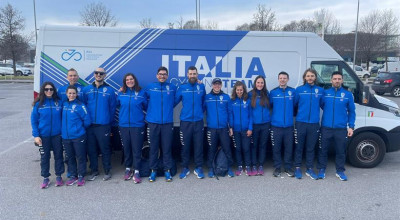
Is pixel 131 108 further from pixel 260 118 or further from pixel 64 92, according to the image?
pixel 260 118

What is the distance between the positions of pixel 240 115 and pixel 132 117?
69.3 inches

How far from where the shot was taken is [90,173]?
5.16m

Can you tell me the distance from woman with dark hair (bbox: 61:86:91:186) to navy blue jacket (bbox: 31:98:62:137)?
100 millimetres

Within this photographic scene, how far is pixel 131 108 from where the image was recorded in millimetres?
4688

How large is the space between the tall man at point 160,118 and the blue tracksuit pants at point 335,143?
2.54 metres

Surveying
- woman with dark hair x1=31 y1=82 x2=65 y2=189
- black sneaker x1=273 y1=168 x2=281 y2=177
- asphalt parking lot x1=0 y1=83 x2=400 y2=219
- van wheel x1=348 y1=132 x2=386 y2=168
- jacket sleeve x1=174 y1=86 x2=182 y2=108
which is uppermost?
jacket sleeve x1=174 y1=86 x2=182 y2=108

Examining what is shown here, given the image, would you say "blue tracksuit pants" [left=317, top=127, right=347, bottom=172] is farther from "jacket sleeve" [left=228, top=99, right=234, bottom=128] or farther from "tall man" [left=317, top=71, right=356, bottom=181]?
"jacket sleeve" [left=228, top=99, right=234, bottom=128]

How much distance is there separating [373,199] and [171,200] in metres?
2.83

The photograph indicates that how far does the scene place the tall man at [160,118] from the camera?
474 cm

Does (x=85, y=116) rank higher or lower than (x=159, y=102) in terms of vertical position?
lower

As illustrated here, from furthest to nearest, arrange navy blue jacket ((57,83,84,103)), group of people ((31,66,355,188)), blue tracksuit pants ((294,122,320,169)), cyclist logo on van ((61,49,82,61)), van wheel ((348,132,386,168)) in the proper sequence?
van wheel ((348,132,386,168)), cyclist logo on van ((61,49,82,61)), blue tracksuit pants ((294,122,320,169)), navy blue jacket ((57,83,84,103)), group of people ((31,66,355,188))

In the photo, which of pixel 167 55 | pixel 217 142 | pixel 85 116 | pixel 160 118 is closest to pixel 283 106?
pixel 217 142

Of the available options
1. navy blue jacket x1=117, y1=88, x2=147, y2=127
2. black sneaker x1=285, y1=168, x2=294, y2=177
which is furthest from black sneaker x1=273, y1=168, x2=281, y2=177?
navy blue jacket x1=117, y1=88, x2=147, y2=127

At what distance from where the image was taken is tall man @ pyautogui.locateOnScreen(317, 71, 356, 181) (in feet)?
15.7
